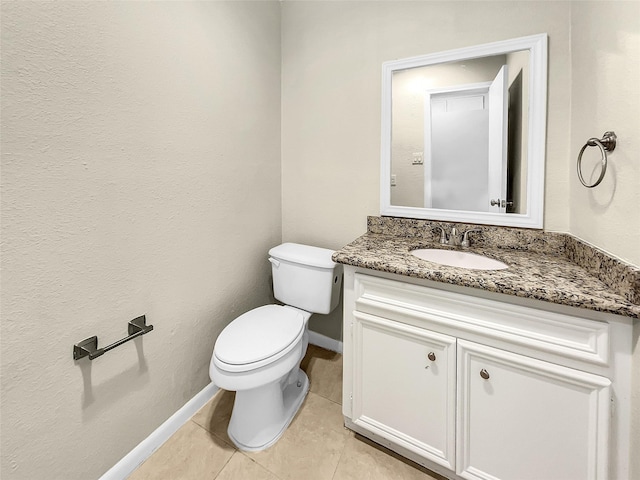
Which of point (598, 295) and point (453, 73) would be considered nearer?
point (598, 295)

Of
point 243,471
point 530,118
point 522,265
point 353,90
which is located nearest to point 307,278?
point 243,471

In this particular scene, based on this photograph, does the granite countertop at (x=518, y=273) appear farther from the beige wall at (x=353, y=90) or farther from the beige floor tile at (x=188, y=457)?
the beige floor tile at (x=188, y=457)

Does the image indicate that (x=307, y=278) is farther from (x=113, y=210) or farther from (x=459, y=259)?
(x=113, y=210)

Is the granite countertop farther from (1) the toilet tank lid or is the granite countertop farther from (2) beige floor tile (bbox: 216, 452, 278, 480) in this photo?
(2) beige floor tile (bbox: 216, 452, 278, 480)

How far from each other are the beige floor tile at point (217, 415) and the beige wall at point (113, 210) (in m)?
0.12

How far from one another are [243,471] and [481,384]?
0.97 m

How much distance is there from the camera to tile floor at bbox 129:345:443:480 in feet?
3.76

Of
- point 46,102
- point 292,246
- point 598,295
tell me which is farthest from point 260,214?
point 598,295

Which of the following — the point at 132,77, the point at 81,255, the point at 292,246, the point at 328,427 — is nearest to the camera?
the point at 81,255

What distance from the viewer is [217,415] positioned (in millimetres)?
1431

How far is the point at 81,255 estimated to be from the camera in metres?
0.95

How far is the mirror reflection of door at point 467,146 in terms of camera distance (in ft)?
4.46

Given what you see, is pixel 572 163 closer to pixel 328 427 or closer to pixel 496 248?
pixel 496 248

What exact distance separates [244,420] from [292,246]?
89 centimetres
